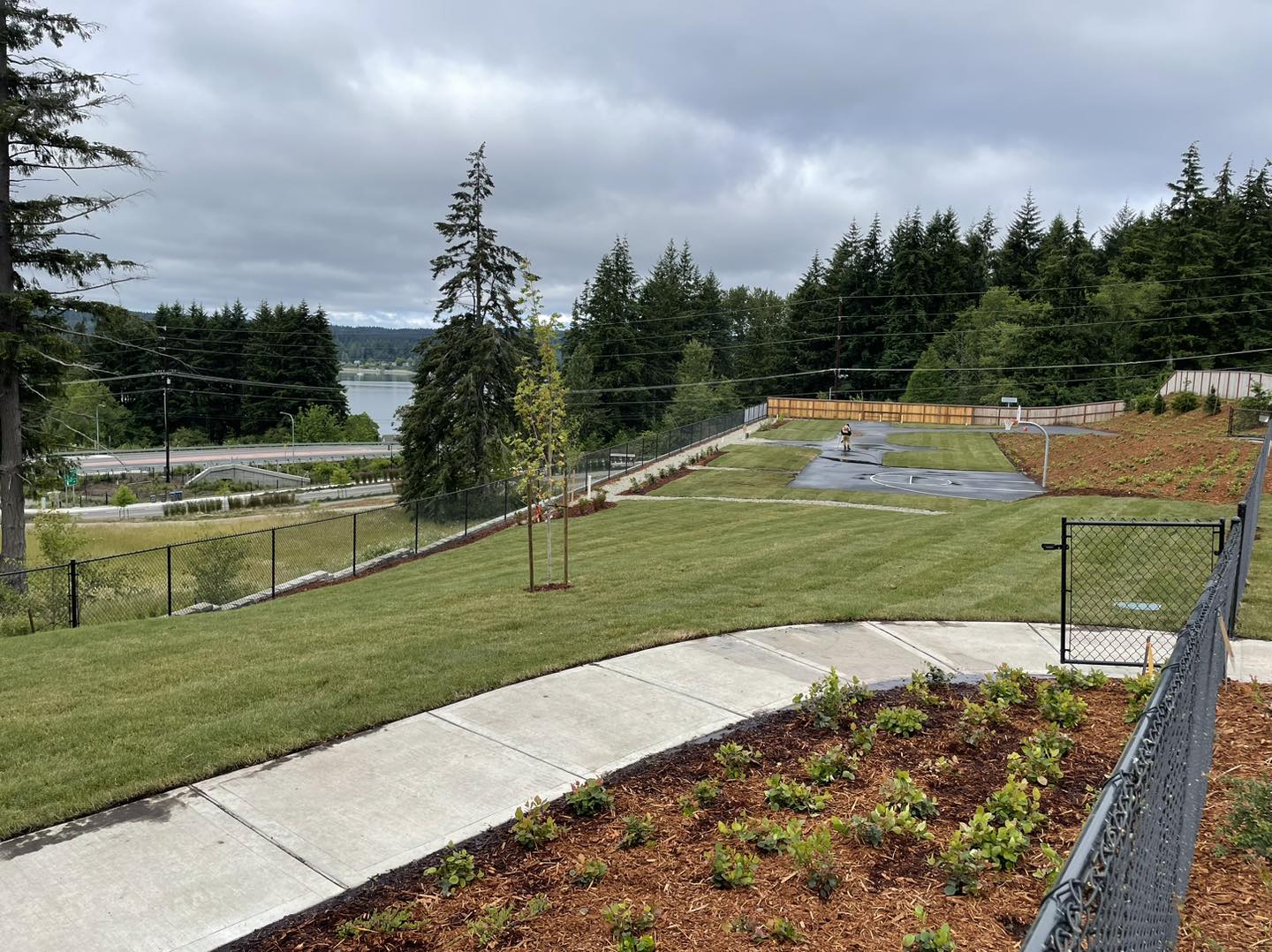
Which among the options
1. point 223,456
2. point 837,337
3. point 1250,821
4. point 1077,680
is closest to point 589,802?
point 1250,821

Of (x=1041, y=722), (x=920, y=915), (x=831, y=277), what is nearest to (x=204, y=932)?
(x=920, y=915)

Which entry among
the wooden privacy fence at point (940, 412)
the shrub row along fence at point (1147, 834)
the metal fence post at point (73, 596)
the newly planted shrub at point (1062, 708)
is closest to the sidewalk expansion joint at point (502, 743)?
the shrub row along fence at point (1147, 834)

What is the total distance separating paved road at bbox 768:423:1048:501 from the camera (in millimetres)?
29438

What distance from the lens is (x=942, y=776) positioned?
16.0ft

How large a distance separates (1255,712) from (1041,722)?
1.45 metres

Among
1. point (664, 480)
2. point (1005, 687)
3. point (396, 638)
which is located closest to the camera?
point (1005, 687)

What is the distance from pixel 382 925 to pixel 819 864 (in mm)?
1942

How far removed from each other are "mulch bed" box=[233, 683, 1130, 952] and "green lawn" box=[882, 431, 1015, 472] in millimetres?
35092

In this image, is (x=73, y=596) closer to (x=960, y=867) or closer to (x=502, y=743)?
(x=502, y=743)

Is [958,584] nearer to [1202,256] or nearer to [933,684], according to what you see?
[933,684]

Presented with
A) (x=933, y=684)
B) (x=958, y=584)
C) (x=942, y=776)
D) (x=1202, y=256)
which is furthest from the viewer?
(x=1202, y=256)

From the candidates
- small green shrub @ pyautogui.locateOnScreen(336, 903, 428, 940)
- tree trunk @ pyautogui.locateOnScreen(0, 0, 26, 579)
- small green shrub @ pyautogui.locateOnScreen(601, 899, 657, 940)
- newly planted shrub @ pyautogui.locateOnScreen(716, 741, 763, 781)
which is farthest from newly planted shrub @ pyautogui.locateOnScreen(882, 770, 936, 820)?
tree trunk @ pyautogui.locateOnScreen(0, 0, 26, 579)

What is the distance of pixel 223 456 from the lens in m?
81.8

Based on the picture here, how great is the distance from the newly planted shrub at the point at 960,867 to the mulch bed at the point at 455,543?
48.3 ft
